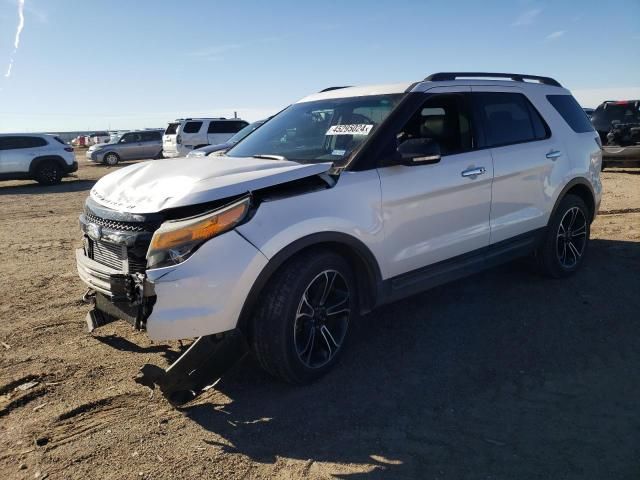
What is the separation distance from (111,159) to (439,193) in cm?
2561

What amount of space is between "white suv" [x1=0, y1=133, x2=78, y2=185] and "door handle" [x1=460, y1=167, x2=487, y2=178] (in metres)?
16.1

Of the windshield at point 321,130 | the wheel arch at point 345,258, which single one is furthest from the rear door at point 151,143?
the wheel arch at point 345,258

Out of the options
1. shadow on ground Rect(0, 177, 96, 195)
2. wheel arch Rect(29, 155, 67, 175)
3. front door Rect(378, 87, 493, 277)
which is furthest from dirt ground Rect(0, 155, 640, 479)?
wheel arch Rect(29, 155, 67, 175)

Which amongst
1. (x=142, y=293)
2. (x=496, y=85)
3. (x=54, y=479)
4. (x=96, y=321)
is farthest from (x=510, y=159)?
(x=54, y=479)

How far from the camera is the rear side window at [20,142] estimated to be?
639 inches

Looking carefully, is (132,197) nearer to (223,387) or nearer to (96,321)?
(96,321)

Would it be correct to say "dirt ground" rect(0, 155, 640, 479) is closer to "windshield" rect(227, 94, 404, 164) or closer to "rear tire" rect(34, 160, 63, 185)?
"windshield" rect(227, 94, 404, 164)

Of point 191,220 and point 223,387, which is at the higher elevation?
point 191,220

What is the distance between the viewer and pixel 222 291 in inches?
115

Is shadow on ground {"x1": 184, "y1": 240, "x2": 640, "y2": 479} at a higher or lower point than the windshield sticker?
lower

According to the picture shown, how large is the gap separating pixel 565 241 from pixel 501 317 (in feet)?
4.75

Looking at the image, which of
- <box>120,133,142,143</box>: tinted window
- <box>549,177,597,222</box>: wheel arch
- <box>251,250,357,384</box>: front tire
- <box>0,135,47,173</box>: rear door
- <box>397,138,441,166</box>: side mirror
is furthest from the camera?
<box>120,133,142,143</box>: tinted window

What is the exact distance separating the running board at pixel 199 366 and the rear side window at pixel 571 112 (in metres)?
4.04

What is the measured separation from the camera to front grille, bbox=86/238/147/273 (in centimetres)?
311
